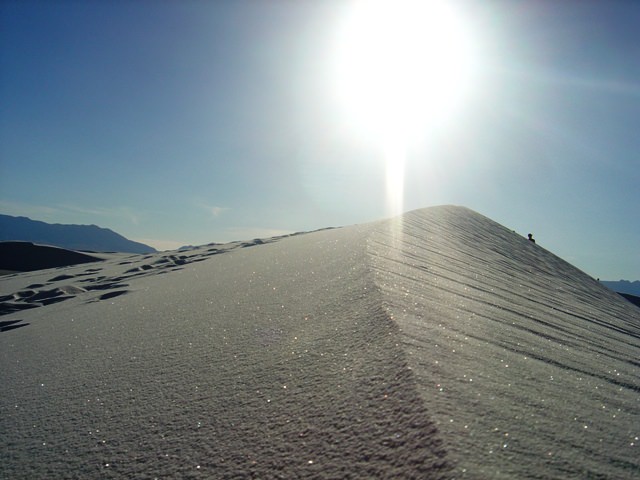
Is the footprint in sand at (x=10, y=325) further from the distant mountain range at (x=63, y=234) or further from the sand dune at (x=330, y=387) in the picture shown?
the distant mountain range at (x=63, y=234)

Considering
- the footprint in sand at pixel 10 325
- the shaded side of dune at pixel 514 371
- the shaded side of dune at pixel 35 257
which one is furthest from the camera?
the shaded side of dune at pixel 35 257

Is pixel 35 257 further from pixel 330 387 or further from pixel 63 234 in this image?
pixel 63 234

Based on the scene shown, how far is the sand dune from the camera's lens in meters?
0.77

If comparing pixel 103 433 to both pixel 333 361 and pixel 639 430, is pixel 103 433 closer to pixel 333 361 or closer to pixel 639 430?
pixel 333 361

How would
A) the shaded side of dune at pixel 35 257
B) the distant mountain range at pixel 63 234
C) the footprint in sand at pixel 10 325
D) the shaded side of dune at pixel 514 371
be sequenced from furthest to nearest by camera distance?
the distant mountain range at pixel 63 234
the shaded side of dune at pixel 35 257
the footprint in sand at pixel 10 325
the shaded side of dune at pixel 514 371

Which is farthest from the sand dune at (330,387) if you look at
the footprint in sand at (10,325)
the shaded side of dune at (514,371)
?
the footprint in sand at (10,325)

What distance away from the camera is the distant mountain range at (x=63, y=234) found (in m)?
133

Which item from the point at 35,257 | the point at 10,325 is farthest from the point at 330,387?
the point at 35,257

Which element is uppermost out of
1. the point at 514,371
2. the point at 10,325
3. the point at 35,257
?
the point at 35,257

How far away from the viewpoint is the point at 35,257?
11.2 metres

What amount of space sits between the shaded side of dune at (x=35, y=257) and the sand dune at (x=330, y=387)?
989cm

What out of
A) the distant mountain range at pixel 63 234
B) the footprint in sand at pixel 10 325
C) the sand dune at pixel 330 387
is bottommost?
the footprint in sand at pixel 10 325

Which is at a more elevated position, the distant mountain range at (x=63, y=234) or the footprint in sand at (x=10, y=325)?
the distant mountain range at (x=63, y=234)

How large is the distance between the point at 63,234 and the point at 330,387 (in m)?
165
